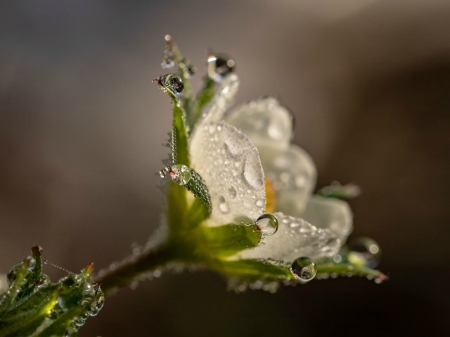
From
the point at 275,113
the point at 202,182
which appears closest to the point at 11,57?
the point at 275,113

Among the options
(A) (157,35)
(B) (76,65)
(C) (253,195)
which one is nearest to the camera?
(C) (253,195)

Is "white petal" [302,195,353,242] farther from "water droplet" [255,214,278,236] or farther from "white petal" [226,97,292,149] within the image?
"water droplet" [255,214,278,236]

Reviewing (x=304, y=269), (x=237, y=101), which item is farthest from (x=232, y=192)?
(x=237, y=101)

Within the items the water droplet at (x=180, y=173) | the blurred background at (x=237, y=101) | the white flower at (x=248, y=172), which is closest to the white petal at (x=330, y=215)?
the white flower at (x=248, y=172)

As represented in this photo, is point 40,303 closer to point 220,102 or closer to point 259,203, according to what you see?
point 259,203

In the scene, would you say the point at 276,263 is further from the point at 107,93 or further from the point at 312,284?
the point at 107,93

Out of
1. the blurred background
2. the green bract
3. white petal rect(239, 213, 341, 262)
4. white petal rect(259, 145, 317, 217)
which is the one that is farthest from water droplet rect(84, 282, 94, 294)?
the blurred background

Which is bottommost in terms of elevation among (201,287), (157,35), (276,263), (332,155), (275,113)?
(201,287)
